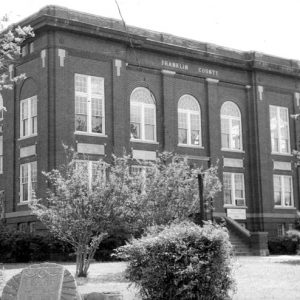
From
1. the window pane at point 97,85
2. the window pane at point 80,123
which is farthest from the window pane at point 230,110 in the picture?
the window pane at point 80,123

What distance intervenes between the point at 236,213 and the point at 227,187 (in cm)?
169

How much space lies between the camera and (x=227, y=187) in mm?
39281

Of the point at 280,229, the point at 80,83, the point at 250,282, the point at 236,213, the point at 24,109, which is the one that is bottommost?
the point at 250,282

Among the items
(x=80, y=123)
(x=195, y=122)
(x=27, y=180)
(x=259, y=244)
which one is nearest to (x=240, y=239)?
(x=259, y=244)

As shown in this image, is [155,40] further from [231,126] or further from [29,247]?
[29,247]

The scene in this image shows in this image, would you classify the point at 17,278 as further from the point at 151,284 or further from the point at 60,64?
the point at 60,64

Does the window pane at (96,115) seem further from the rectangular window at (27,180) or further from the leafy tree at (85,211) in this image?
the leafy tree at (85,211)

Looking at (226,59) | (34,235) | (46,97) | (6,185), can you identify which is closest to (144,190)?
(34,235)

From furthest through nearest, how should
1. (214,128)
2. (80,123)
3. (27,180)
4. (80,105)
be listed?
(214,128), (27,180), (80,105), (80,123)

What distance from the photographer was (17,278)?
1074 centimetres

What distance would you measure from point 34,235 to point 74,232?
10.1m

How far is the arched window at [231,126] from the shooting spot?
3975 cm

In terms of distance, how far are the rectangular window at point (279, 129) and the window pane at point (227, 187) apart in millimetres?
4157

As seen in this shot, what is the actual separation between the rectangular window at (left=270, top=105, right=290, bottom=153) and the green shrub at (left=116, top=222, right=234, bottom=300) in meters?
29.0
